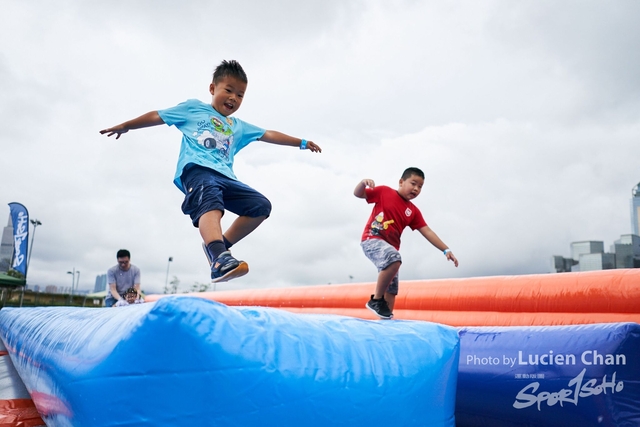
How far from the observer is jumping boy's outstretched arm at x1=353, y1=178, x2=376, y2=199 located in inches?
119

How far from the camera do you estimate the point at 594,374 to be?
1.92 meters

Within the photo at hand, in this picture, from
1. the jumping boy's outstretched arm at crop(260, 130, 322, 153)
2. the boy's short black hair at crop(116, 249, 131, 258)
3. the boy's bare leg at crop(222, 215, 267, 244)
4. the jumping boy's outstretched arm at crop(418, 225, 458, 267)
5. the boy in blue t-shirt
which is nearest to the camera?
the boy in blue t-shirt

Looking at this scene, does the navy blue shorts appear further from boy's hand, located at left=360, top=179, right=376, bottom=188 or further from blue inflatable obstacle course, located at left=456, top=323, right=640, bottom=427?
blue inflatable obstacle course, located at left=456, top=323, right=640, bottom=427

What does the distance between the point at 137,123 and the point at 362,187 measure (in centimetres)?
151

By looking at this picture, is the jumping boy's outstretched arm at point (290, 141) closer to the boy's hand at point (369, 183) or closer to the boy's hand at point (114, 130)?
the boy's hand at point (369, 183)

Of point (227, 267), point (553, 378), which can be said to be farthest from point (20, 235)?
point (553, 378)

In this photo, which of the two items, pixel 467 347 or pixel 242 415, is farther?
pixel 467 347

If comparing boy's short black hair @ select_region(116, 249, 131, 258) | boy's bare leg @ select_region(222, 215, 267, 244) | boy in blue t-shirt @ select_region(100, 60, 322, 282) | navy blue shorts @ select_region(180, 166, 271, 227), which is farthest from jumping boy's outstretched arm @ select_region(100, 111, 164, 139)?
boy's short black hair @ select_region(116, 249, 131, 258)

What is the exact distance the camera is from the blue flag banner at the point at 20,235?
36.9ft

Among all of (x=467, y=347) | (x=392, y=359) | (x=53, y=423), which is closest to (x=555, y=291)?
(x=467, y=347)

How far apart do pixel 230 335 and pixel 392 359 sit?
1.72ft

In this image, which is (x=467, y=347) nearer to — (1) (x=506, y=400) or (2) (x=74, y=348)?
(1) (x=506, y=400)

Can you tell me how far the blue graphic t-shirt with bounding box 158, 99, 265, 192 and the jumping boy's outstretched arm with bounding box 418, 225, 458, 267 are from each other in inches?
64.5

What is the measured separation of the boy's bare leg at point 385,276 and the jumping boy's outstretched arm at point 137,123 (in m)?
Answer: 1.62
